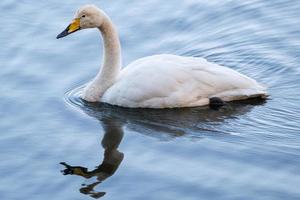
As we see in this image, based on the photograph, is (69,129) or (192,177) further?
(69,129)

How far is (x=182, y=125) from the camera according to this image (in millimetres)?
12422

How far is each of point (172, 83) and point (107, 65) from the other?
1101 millimetres

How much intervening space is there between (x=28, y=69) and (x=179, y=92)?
2.77 meters

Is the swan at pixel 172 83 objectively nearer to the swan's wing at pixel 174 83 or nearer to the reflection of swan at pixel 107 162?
the swan's wing at pixel 174 83

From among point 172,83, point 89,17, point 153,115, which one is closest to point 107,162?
point 153,115

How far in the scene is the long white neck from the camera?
43.8 feet

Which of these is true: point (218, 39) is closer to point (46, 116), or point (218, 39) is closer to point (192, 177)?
point (46, 116)

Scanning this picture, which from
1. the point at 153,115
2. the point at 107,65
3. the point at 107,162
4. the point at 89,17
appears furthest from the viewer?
the point at 107,65

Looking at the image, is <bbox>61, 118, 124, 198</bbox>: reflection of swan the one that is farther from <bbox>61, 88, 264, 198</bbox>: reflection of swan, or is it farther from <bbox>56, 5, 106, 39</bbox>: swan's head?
<bbox>56, 5, 106, 39</bbox>: swan's head

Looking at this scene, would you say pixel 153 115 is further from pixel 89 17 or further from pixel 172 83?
pixel 89 17

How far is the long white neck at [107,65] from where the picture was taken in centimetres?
1335

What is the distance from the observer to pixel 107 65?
13406 millimetres

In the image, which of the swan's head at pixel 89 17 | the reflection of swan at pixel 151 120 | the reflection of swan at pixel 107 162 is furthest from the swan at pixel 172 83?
the reflection of swan at pixel 107 162

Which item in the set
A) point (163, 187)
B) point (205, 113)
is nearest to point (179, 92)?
point (205, 113)
